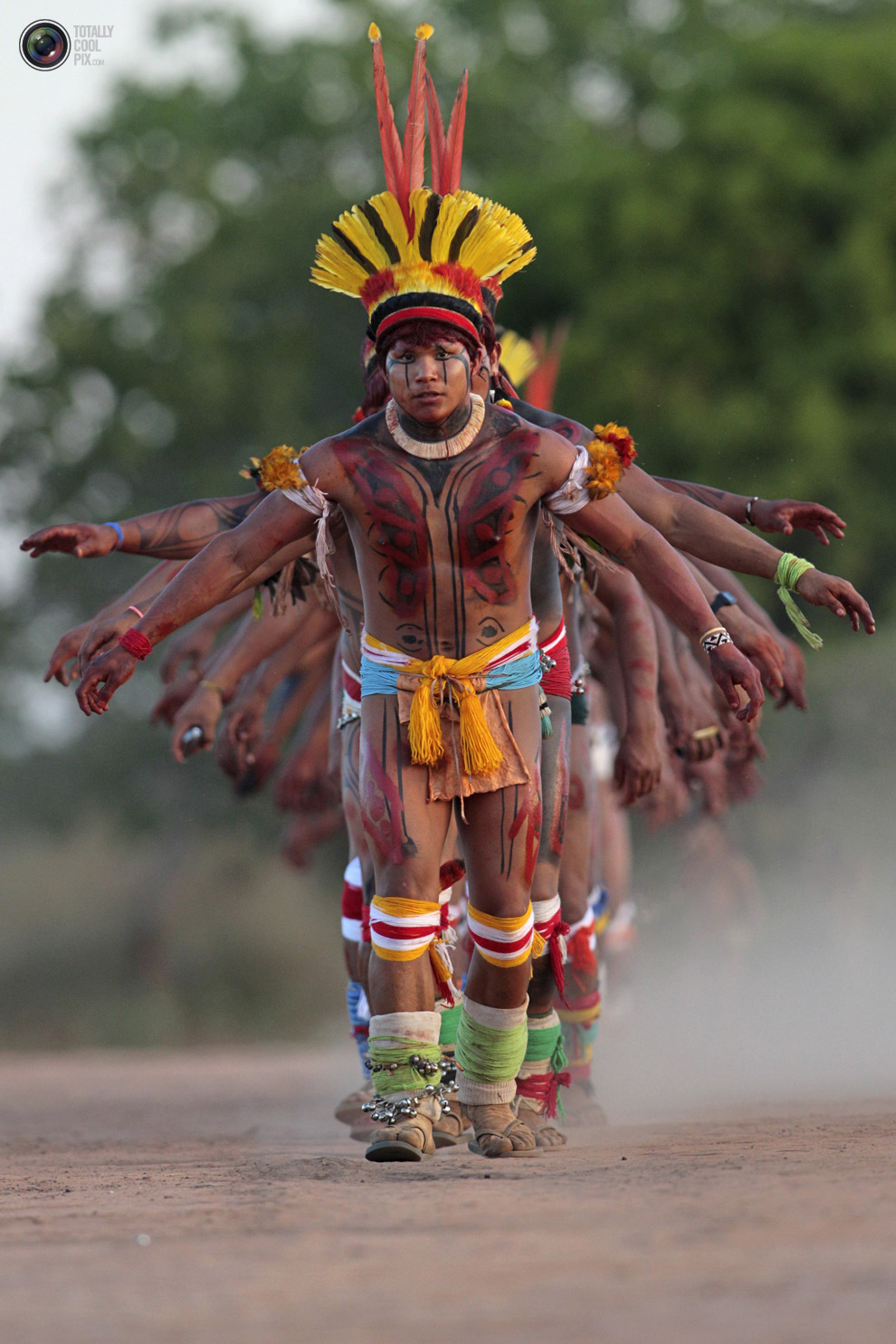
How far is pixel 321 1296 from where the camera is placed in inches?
139

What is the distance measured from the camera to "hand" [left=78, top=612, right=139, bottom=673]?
5.92 metres

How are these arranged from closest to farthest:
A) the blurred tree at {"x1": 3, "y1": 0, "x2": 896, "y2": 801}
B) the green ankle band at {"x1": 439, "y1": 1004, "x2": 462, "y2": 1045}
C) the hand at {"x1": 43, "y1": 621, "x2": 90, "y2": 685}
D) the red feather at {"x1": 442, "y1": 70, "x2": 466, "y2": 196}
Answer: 1. the red feather at {"x1": 442, "y1": 70, "x2": 466, "y2": 196}
2. the green ankle band at {"x1": 439, "y1": 1004, "x2": 462, "y2": 1045}
3. the hand at {"x1": 43, "y1": 621, "x2": 90, "y2": 685}
4. the blurred tree at {"x1": 3, "y1": 0, "x2": 896, "y2": 801}

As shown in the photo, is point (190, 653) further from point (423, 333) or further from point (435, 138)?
point (423, 333)

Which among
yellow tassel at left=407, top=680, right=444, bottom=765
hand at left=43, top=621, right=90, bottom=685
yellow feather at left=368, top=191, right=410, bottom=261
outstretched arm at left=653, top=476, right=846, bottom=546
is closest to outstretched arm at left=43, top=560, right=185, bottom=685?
hand at left=43, top=621, right=90, bottom=685

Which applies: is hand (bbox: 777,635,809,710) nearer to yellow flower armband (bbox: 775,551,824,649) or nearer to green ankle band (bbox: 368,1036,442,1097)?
yellow flower armband (bbox: 775,551,824,649)

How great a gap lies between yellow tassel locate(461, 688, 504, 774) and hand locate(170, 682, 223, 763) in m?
3.34

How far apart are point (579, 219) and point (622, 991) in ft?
40.1

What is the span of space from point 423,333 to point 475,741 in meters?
1.13

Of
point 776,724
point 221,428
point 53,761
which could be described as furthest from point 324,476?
point 53,761

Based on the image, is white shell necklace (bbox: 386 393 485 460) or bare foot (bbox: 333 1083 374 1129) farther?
bare foot (bbox: 333 1083 374 1129)

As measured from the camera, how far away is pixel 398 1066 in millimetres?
5543

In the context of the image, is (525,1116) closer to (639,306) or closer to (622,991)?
(622,991)

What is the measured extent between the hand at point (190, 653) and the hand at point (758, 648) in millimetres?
3732

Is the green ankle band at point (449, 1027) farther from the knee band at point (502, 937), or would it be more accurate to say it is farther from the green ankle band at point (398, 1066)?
the green ankle band at point (398, 1066)
